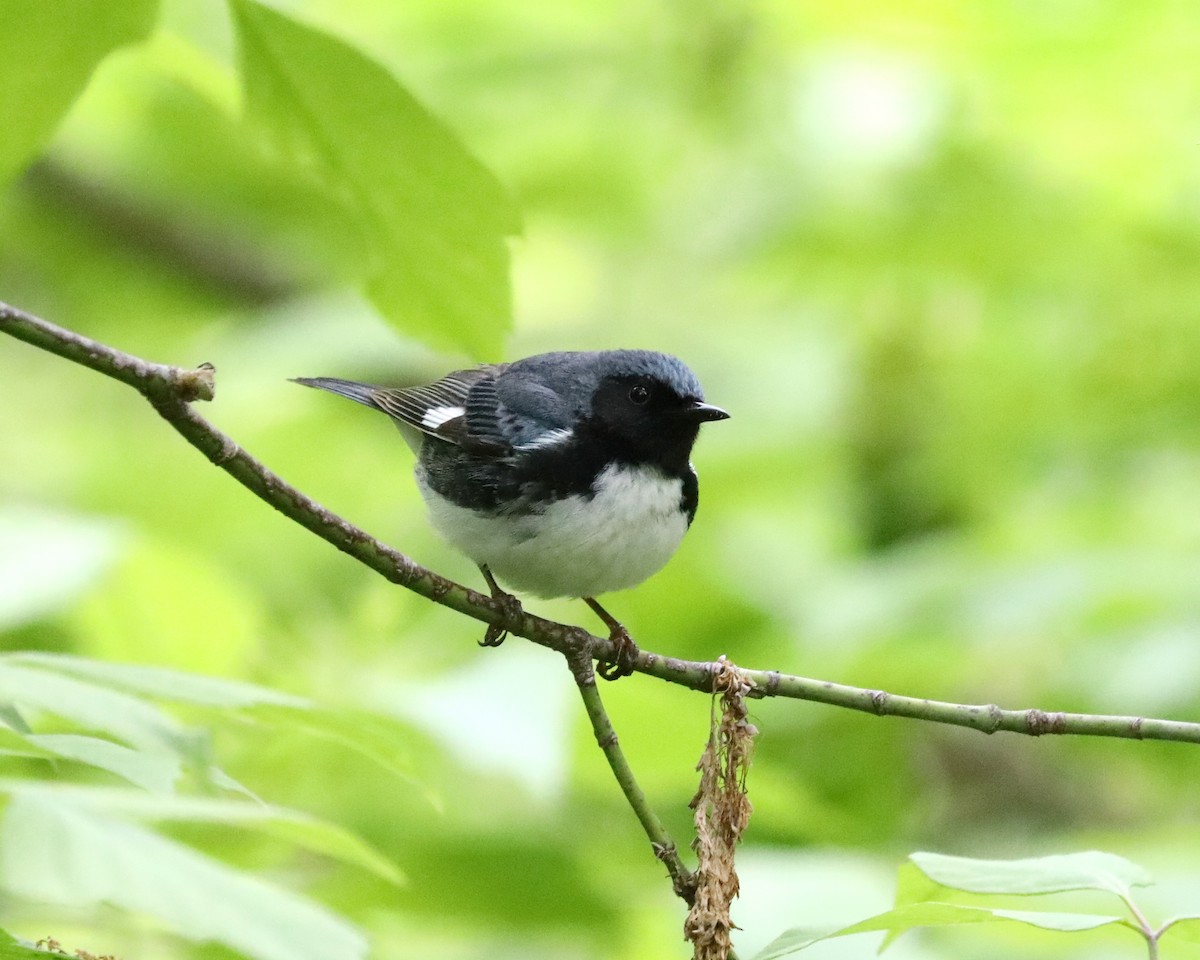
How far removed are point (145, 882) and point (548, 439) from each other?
2.13 m

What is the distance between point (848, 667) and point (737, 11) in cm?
276

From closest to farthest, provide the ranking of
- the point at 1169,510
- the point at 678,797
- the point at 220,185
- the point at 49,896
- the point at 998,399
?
the point at 49,896, the point at 678,797, the point at 998,399, the point at 1169,510, the point at 220,185

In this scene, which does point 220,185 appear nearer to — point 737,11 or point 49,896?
point 737,11

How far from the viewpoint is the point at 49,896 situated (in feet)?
4.33

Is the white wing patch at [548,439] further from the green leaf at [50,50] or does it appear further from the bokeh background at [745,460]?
the green leaf at [50,50]

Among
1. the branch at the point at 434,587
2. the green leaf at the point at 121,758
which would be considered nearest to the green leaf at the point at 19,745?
the green leaf at the point at 121,758

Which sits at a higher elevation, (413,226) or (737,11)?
(737,11)

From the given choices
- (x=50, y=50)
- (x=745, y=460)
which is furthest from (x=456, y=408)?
(x=50, y=50)

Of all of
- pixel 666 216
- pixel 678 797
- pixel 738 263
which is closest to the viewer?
pixel 678 797

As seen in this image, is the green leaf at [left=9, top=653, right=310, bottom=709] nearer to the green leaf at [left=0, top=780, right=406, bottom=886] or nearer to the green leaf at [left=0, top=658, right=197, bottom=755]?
the green leaf at [left=0, top=658, right=197, bottom=755]

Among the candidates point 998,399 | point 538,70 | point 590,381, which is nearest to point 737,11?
point 538,70

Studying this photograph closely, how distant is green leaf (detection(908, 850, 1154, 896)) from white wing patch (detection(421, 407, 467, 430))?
237cm

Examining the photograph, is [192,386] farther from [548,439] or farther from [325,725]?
[548,439]

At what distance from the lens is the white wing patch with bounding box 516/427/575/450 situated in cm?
344
